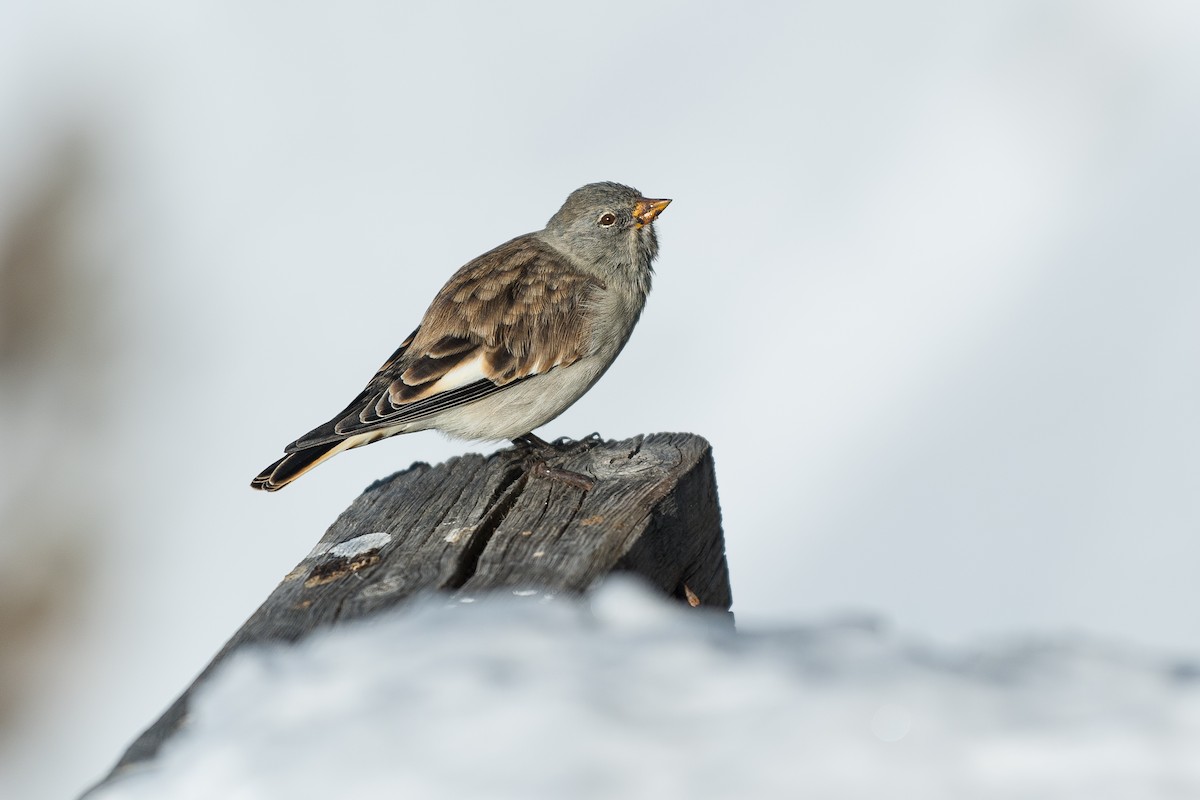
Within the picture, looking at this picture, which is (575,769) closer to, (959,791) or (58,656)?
(959,791)

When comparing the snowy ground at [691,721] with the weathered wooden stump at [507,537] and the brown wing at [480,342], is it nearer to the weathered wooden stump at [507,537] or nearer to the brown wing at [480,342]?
the weathered wooden stump at [507,537]

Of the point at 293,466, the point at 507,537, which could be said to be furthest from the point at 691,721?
the point at 293,466

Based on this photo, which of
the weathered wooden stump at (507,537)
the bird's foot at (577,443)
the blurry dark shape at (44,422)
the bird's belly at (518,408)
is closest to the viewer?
the weathered wooden stump at (507,537)

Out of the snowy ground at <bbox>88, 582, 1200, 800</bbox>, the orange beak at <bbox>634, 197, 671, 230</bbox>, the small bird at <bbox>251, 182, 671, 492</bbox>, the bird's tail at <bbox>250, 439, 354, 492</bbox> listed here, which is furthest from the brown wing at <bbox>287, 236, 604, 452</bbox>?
the snowy ground at <bbox>88, 582, 1200, 800</bbox>

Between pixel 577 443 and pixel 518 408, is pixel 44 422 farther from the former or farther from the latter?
pixel 577 443

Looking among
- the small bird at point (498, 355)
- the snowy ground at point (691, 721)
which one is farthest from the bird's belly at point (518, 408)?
the snowy ground at point (691, 721)

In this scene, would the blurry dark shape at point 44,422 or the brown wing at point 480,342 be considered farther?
the blurry dark shape at point 44,422

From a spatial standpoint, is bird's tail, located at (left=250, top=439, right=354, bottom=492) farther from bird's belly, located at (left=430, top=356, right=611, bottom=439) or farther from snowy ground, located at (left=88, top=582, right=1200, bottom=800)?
snowy ground, located at (left=88, top=582, right=1200, bottom=800)
